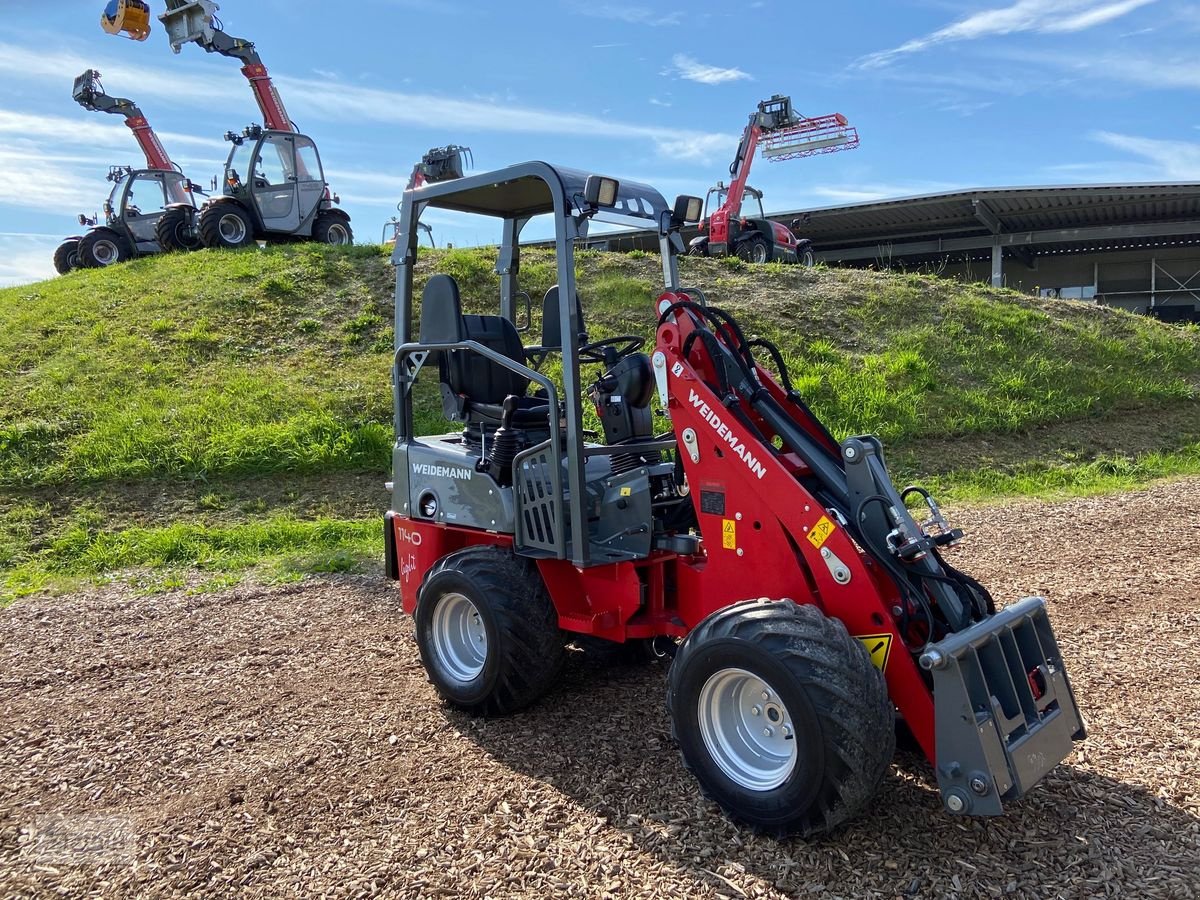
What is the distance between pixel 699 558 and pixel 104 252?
19.3 metres

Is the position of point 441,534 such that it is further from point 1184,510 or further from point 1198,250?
point 1198,250

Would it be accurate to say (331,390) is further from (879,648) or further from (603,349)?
(879,648)

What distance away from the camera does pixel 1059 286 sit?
107 ft

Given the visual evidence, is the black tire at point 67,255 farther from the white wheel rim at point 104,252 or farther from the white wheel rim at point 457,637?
the white wheel rim at point 457,637

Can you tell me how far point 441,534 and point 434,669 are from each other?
0.77 meters

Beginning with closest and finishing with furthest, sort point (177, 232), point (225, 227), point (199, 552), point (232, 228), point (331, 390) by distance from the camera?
1. point (199, 552)
2. point (331, 390)
3. point (225, 227)
4. point (232, 228)
5. point (177, 232)

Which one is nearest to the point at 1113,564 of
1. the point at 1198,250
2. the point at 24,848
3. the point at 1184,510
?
the point at 1184,510

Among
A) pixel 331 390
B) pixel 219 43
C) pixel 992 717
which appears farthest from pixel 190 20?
pixel 992 717

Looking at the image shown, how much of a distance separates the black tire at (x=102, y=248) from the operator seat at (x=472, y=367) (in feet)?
55.8

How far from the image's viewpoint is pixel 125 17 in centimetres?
1831

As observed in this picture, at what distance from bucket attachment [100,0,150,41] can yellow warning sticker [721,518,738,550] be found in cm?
1992

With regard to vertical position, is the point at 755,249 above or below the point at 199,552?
above

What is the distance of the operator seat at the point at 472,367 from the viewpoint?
4.75 metres

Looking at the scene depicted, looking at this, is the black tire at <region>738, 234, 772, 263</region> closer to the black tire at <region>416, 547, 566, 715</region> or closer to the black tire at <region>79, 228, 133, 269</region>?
the black tire at <region>79, 228, 133, 269</region>
